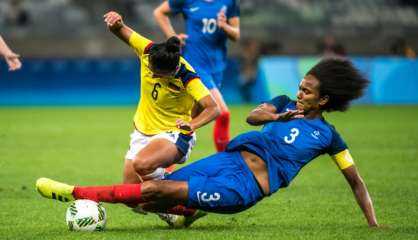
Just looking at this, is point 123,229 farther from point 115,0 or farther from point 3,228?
point 115,0

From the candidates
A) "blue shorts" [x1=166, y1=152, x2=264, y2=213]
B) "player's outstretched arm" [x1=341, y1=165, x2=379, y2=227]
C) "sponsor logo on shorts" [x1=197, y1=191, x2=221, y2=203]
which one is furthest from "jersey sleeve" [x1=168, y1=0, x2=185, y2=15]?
"sponsor logo on shorts" [x1=197, y1=191, x2=221, y2=203]

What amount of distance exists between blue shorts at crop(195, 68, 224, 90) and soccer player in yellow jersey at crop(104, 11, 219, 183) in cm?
360

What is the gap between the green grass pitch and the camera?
25.0 feet

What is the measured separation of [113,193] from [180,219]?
79 cm

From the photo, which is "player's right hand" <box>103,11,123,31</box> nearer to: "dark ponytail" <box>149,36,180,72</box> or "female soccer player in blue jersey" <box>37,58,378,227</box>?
"dark ponytail" <box>149,36,180,72</box>

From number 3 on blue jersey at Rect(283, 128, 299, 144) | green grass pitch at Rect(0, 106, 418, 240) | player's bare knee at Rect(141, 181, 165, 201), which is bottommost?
green grass pitch at Rect(0, 106, 418, 240)

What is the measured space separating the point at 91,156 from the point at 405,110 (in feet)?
41.1

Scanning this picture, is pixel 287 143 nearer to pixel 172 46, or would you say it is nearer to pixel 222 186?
pixel 222 186

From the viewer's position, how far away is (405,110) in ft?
81.9

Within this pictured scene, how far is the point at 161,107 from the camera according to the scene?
860cm

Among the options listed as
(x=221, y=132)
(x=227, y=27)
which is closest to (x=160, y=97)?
(x=227, y=27)

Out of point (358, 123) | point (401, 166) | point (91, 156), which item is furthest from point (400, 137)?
point (91, 156)

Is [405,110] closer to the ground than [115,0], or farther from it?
closer to the ground

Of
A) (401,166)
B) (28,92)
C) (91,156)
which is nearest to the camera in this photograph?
(401,166)
